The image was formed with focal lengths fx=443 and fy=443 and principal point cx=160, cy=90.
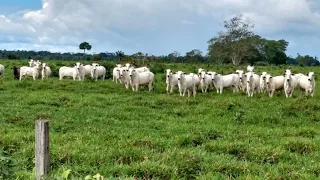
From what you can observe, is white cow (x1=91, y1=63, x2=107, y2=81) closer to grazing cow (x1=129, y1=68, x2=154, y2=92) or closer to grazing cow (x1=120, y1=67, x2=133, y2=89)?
grazing cow (x1=120, y1=67, x2=133, y2=89)

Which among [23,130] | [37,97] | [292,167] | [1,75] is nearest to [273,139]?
[292,167]

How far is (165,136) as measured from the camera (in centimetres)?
1086

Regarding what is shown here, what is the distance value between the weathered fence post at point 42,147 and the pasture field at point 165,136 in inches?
9.5

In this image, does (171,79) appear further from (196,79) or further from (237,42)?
(237,42)

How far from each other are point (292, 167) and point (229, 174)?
1.34 m

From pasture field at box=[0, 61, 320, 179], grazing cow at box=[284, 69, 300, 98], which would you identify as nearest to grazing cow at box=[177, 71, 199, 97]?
pasture field at box=[0, 61, 320, 179]

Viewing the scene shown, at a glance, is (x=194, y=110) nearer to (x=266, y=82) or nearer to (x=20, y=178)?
(x=266, y=82)

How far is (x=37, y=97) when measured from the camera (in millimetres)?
17641

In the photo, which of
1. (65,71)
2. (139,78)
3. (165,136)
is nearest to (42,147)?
(165,136)

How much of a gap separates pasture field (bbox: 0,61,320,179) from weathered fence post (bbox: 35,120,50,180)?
0.79 ft

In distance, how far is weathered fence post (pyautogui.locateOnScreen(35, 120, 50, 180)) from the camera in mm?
5039

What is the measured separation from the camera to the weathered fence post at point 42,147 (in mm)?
5039

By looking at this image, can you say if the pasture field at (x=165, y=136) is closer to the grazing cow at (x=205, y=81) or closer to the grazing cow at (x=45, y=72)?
the grazing cow at (x=205, y=81)

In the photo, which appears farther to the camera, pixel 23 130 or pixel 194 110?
pixel 194 110
